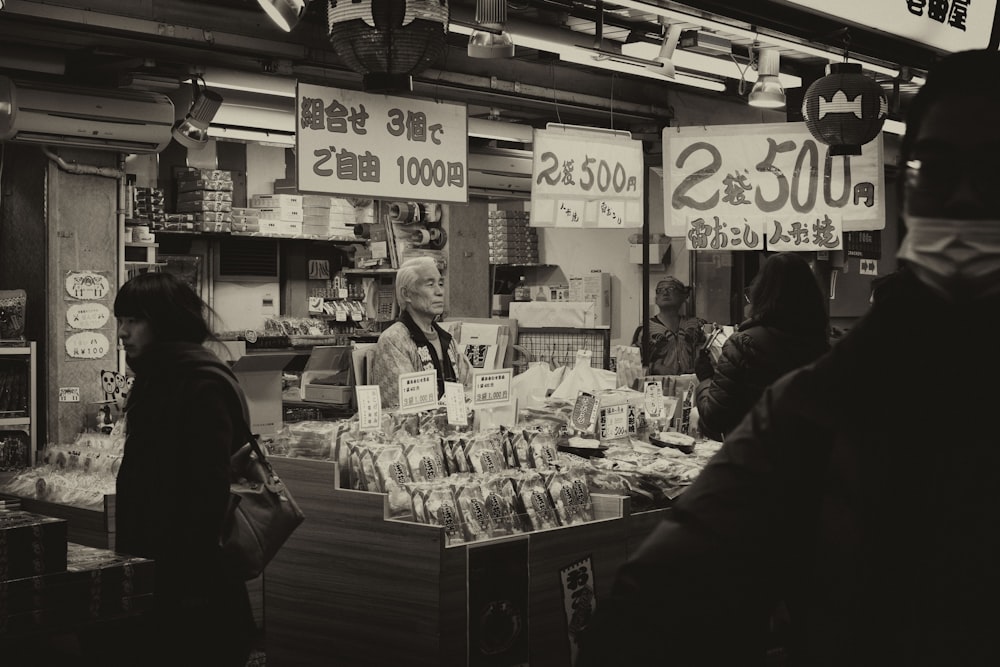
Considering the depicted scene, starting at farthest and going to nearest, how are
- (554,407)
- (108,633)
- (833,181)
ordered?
(833,181) < (554,407) < (108,633)

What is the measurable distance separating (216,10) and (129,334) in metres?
4.54

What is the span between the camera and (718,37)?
25.2 feet

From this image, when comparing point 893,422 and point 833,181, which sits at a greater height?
point 833,181

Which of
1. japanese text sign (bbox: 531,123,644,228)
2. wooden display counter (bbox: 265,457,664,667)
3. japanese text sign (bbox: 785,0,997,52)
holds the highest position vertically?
japanese text sign (bbox: 785,0,997,52)

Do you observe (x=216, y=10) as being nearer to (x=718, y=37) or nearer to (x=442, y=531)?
(x=718, y=37)

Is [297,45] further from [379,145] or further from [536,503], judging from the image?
[536,503]

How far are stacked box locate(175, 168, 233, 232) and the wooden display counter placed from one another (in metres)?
8.02

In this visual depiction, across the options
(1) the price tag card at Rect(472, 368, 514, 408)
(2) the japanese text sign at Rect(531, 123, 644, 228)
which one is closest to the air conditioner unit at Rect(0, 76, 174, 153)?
(2) the japanese text sign at Rect(531, 123, 644, 228)

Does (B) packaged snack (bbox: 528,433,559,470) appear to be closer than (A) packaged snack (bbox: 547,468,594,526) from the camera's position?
No

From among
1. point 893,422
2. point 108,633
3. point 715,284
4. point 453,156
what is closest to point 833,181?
point 453,156

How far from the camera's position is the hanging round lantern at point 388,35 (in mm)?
4711

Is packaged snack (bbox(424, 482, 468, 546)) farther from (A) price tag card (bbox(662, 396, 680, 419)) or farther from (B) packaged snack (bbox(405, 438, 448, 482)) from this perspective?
(A) price tag card (bbox(662, 396, 680, 419))

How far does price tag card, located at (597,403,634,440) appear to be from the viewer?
236 inches

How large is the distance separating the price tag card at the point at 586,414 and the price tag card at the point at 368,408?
117 cm
